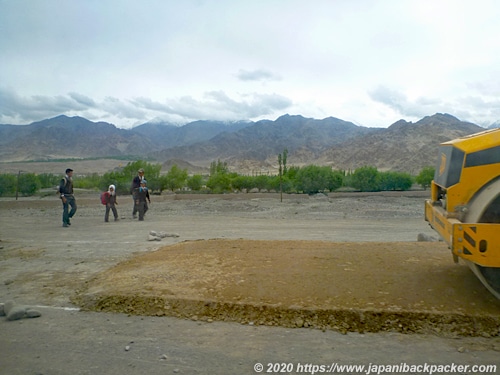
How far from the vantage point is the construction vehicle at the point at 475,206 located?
15.1 ft

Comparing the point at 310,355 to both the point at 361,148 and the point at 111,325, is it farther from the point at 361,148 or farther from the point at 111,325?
the point at 361,148

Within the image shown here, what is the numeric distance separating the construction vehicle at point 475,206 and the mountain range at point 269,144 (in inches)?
2916

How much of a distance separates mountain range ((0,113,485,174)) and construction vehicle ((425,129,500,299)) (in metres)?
74.1

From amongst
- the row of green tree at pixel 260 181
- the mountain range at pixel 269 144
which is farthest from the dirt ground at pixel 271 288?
the mountain range at pixel 269 144

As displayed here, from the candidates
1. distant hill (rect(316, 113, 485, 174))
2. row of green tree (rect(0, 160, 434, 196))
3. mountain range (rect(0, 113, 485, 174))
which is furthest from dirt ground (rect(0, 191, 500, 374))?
distant hill (rect(316, 113, 485, 174))

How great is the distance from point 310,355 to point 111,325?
242 centimetres

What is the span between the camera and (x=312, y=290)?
18.2ft

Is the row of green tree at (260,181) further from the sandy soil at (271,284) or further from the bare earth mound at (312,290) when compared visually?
the bare earth mound at (312,290)

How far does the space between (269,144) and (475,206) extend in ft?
454

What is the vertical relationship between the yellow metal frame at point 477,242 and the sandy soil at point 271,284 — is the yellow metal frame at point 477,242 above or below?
above

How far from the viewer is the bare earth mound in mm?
4828

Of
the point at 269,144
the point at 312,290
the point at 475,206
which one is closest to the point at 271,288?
the point at 312,290

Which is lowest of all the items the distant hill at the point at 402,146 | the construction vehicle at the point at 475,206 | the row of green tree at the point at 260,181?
the row of green tree at the point at 260,181

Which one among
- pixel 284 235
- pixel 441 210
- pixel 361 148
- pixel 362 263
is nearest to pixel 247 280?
pixel 362 263
